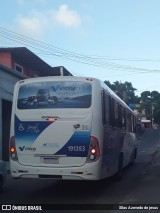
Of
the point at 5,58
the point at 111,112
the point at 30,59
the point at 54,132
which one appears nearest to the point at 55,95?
the point at 54,132

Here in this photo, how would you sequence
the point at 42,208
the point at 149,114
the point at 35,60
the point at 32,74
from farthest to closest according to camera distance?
1. the point at 149,114
2. the point at 32,74
3. the point at 35,60
4. the point at 42,208

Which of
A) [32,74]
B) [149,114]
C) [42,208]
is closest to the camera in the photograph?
[42,208]

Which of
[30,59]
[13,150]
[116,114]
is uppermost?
[30,59]

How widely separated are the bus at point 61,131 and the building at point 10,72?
11827mm

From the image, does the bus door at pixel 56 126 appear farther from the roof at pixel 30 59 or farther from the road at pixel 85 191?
the roof at pixel 30 59

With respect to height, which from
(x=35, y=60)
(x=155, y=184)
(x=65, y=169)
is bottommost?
(x=155, y=184)

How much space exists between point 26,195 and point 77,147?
204 cm

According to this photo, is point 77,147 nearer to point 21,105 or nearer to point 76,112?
point 76,112

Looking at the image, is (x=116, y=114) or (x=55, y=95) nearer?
(x=55, y=95)

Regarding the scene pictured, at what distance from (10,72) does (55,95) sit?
13.6 metres

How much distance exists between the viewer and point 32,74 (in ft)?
105

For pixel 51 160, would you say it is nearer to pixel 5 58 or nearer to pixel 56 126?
pixel 56 126

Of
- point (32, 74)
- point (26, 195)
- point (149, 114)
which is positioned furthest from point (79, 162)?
point (149, 114)

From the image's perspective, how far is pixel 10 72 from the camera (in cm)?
2355
